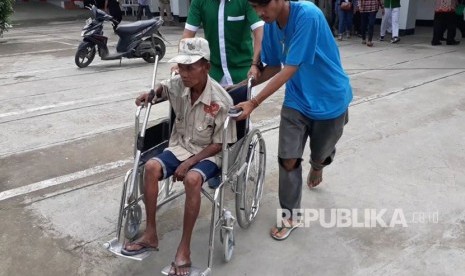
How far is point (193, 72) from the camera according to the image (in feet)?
8.87

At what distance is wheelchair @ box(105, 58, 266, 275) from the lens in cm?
260

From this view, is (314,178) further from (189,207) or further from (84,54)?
(84,54)

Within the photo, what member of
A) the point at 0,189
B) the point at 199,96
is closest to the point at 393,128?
the point at 199,96

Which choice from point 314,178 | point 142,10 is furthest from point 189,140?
point 142,10

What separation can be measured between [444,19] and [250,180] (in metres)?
9.05

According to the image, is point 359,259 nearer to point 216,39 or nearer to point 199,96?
point 199,96

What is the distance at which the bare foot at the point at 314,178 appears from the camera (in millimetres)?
3579

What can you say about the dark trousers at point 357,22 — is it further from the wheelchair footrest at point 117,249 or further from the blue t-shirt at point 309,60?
the wheelchair footrest at point 117,249

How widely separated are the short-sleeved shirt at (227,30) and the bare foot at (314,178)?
0.88 m

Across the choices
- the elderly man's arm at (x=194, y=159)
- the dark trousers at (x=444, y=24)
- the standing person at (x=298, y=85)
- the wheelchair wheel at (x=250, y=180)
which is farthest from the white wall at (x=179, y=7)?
the elderly man's arm at (x=194, y=159)

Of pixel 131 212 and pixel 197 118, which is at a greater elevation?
pixel 197 118

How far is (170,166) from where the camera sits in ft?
8.93

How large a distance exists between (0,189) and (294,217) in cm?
236

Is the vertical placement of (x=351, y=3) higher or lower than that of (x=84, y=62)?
higher
